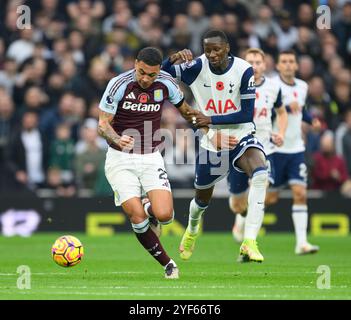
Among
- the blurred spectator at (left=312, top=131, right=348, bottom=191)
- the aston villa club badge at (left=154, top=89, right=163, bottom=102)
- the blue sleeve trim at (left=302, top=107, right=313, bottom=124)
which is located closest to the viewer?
the aston villa club badge at (left=154, top=89, right=163, bottom=102)

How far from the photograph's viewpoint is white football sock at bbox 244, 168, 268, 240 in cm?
1326

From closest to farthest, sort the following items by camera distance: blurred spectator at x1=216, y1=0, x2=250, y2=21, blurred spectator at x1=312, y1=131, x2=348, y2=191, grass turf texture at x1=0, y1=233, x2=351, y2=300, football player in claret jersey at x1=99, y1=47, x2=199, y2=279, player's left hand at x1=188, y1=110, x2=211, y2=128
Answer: grass turf texture at x1=0, y1=233, x2=351, y2=300 → football player in claret jersey at x1=99, y1=47, x2=199, y2=279 → player's left hand at x1=188, y1=110, x2=211, y2=128 → blurred spectator at x1=312, y1=131, x2=348, y2=191 → blurred spectator at x1=216, y1=0, x2=250, y2=21

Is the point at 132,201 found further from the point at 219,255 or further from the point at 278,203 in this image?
the point at 278,203

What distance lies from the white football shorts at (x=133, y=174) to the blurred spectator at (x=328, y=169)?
8.74 metres

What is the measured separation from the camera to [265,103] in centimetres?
1614

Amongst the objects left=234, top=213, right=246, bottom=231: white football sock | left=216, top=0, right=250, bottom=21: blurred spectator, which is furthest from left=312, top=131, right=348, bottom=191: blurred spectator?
left=234, top=213, right=246, bottom=231: white football sock

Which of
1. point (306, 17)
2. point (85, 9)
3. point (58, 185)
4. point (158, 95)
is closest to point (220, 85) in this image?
point (158, 95)

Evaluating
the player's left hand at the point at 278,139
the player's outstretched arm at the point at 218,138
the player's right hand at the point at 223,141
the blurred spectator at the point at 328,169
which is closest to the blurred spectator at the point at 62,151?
the blurred spectator at the point at 328,169

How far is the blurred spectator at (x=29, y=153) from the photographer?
20.5 metres

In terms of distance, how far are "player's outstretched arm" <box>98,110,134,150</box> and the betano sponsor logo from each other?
22 cm

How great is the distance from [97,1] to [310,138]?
5.50 metres

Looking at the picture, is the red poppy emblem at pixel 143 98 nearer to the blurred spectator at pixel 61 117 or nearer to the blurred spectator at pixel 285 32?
the blurred spectator at pixel 61 117

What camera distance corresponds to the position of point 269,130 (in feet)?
53.4

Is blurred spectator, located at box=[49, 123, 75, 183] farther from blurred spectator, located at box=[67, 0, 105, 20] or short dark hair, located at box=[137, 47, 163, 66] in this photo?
short dark hair, located at box=[137, 47, 163, 66]
